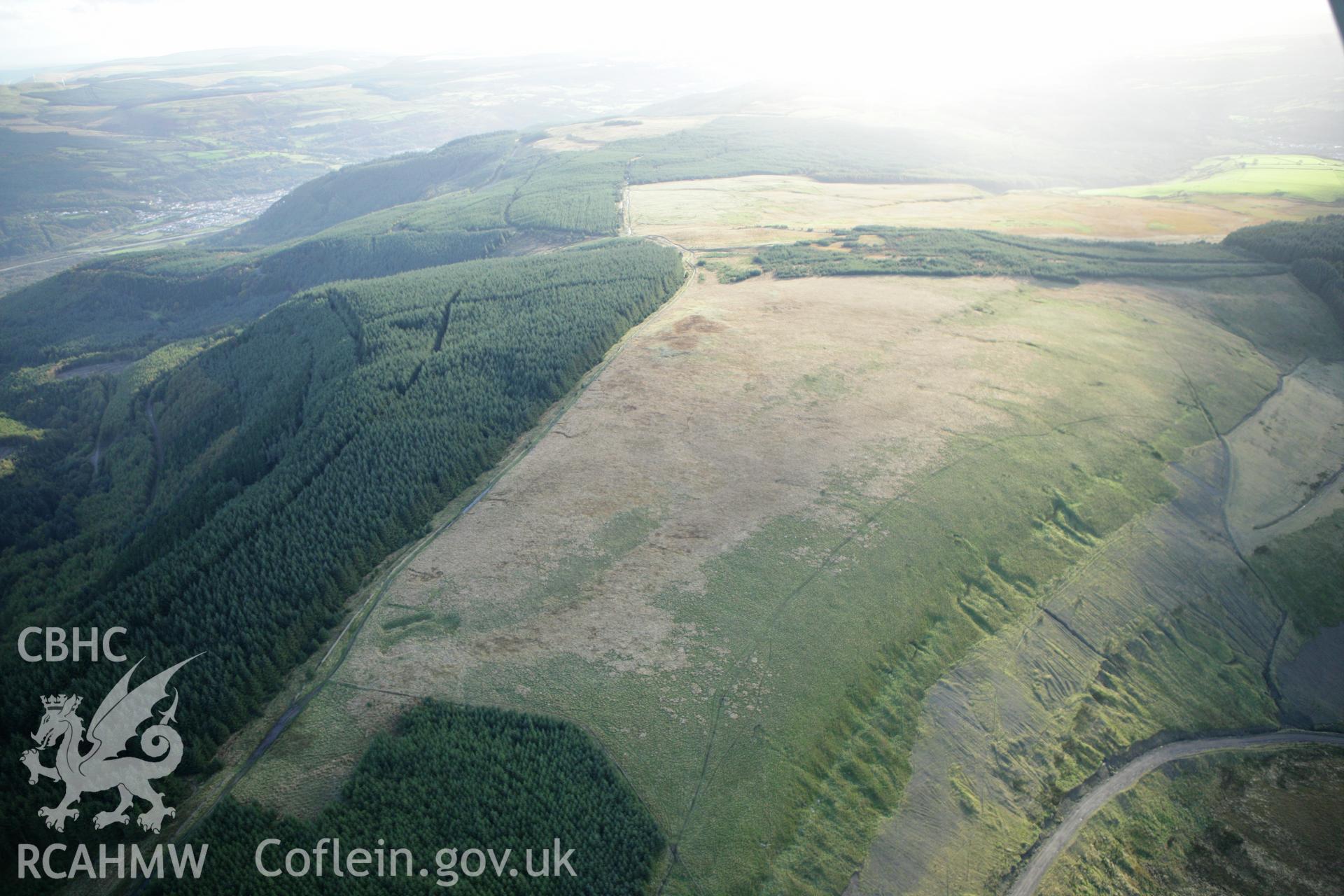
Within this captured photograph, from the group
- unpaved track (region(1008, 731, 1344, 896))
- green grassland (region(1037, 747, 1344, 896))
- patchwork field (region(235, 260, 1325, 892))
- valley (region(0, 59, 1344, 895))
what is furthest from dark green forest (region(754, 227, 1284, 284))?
green grassland (region(1037, 747, 1344, 896))

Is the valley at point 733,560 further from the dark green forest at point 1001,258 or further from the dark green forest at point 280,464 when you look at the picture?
the dark green forest at point 1001,258

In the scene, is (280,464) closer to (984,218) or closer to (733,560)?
(733,560)

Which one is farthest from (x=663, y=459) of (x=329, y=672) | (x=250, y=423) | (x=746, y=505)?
(x=250, y=423)

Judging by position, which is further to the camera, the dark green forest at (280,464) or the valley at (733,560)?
the dark green forest at (280,464)

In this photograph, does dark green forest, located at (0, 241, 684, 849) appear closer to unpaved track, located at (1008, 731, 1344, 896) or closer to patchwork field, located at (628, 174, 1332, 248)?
patchwork field, located at (628, 174, 1332, 248)

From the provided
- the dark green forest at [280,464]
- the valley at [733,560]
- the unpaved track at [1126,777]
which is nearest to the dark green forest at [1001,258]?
the valley at [733,560]

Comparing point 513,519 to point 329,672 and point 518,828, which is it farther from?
point 518,828
